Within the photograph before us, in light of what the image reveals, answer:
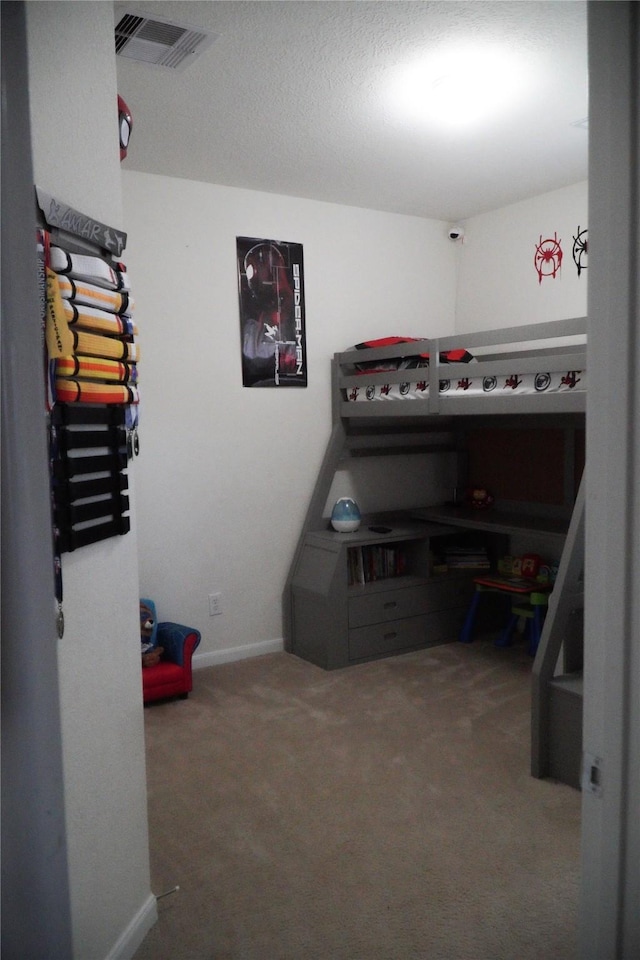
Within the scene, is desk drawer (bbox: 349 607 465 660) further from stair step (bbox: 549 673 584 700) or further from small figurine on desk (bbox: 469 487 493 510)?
stair step (bbox: 549 673 584 700)

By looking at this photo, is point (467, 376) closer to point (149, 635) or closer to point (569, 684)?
point (569, 684)

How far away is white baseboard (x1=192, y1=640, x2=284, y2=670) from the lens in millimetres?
3695

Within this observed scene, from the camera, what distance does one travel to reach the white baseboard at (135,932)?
167cm

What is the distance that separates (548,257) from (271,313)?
1578 mm

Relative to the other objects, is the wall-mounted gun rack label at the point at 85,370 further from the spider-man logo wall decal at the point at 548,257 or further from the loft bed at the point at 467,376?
the spider-man logo wall decal at the point at 548,257

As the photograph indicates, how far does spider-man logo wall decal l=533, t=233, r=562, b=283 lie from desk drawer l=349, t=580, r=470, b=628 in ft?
5.94

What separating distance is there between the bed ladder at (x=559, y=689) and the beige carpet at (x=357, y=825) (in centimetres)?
9

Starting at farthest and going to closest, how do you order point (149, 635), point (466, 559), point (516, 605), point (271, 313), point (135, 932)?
point (466, 559) → point (516, 605) → point (271, 313) → point (149, 635) → point (135, 932)

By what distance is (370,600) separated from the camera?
371 centimetres

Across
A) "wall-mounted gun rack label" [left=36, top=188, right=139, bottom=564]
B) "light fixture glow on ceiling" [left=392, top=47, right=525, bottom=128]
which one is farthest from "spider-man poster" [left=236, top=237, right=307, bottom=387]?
"wall-mounted gun rack label" [left=36, top=188, right=139, bottom=564]

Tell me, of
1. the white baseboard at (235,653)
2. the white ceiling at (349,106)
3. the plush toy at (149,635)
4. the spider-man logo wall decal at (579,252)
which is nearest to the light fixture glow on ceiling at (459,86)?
the white ceiling at (349,106)

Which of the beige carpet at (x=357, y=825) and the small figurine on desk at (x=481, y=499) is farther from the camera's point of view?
the small figurine on desk at (x=481, y=499)

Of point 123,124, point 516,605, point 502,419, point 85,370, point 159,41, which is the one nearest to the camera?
point 85,370

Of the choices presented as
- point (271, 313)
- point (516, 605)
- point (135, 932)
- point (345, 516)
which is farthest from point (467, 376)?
point (135, 932)
